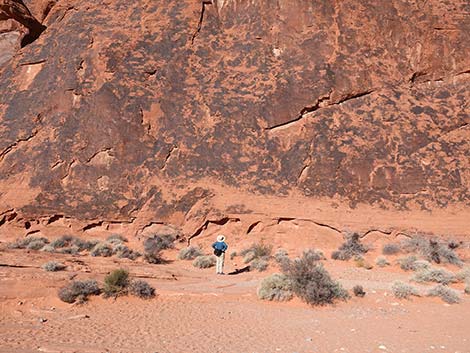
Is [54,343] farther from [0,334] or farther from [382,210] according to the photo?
[382,210]

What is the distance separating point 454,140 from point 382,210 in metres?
5.10

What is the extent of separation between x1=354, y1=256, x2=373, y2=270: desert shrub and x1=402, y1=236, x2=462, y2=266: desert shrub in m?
2.04

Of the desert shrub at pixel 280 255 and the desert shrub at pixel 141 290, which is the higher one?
the desert shrub at pixel 141 290

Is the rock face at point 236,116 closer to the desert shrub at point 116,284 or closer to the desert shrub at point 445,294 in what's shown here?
the desert shrub at point 445,294

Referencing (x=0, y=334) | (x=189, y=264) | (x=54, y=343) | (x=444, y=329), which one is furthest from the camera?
(x=189, y=264)

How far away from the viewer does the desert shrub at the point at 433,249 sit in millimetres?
16250

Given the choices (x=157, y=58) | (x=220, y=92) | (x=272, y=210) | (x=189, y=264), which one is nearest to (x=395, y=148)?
(x=272, y=210)

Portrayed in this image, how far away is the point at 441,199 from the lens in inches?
730

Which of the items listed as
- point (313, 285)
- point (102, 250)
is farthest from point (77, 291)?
point (102, 250)

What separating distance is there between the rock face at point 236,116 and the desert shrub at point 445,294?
6.70 meters

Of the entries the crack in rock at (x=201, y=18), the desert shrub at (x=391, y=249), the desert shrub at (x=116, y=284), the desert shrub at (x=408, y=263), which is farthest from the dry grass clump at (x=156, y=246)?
the crack in rock at (x=201, y=18)

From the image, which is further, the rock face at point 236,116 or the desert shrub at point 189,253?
the rock face at point 236,116

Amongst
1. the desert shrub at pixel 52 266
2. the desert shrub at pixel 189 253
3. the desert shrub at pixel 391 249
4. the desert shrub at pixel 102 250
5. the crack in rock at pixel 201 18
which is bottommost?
the desert shrub at pixel 391 249

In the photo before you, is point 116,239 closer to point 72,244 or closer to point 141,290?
point 72,244
